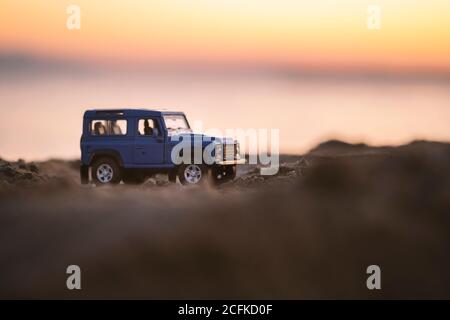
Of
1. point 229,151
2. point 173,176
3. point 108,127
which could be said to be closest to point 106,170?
point 108,127

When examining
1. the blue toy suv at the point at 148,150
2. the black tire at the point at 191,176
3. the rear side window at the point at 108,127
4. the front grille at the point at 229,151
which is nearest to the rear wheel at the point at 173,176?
the blue toy suv at the point at 148,150

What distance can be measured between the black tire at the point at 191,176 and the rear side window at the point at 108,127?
200cm

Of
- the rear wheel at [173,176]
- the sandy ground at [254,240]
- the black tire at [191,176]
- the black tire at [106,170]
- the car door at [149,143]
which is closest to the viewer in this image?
the sandy ground at [254,240]

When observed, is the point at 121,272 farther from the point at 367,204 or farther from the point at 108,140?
the point at 108,140

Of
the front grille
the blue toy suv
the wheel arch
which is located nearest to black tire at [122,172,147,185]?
the blue toy suv

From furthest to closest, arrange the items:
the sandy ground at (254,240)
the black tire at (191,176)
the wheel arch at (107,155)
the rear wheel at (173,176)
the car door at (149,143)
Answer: the wheel arch at (107,155)
the car door at (149,143)
the rear wheel at (173,176)
the black tire at (191,176)
the sandy ground at (254,240)

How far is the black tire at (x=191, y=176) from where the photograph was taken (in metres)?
28.9

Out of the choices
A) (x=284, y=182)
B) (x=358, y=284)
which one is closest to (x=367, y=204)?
(x=358, y=284)

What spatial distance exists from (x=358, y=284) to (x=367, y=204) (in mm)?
2232

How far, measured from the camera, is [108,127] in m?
30.0

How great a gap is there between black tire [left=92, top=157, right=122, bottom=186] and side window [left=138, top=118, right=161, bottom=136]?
1208mm

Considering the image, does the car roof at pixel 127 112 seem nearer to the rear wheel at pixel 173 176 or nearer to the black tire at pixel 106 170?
the black tire at pixel 106 170

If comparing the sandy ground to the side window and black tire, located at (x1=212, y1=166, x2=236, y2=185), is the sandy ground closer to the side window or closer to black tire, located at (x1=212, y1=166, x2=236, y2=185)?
black tire, located at (x1=212, y1=166, x2=236, y2=185)

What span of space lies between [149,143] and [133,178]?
1240 mm
